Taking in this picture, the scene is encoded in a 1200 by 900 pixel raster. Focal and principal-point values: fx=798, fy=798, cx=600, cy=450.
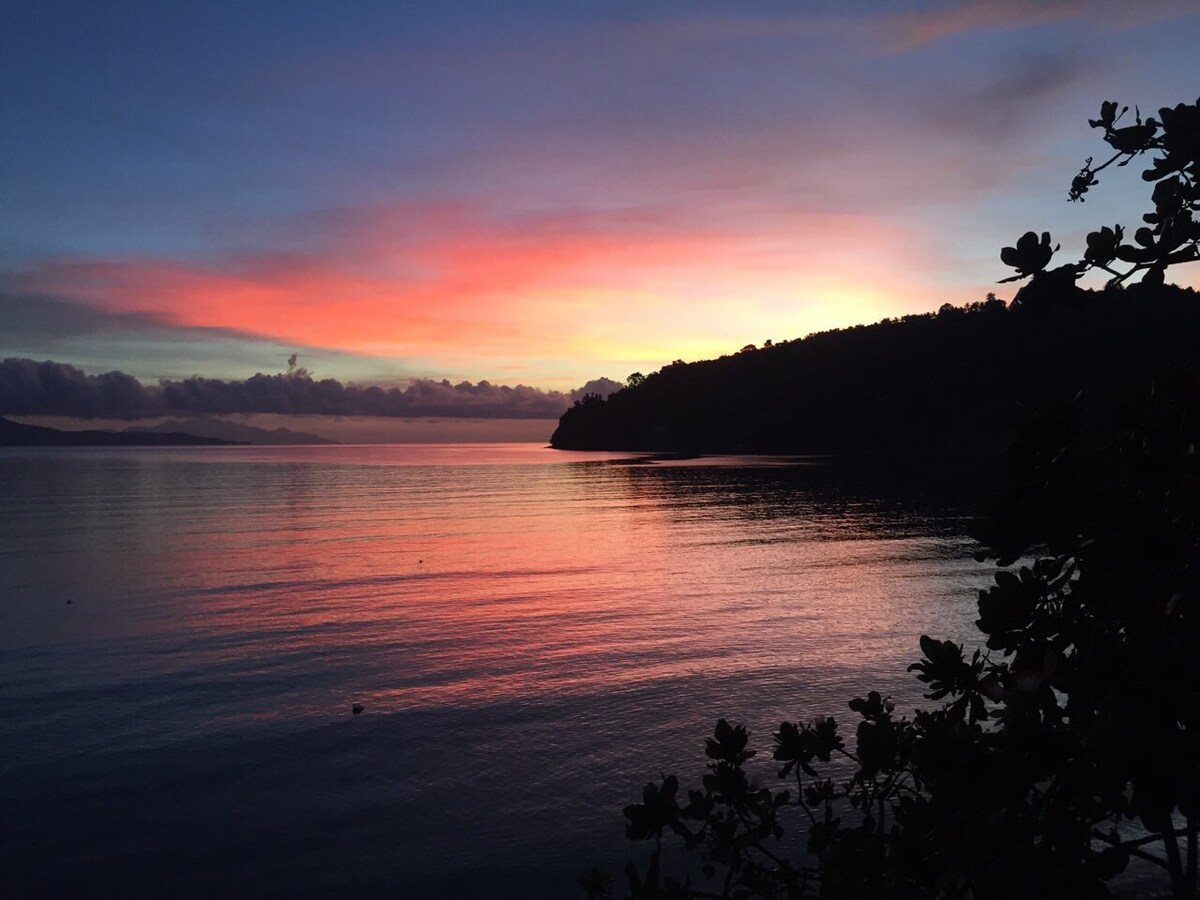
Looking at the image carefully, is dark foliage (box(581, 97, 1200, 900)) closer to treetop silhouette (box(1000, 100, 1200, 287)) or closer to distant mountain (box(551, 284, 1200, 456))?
treetop silhouette (box(1000, 100, 1200, 287))

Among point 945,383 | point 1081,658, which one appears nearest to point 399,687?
point 1081,658

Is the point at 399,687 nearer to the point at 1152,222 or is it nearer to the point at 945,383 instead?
the point at 1152,222

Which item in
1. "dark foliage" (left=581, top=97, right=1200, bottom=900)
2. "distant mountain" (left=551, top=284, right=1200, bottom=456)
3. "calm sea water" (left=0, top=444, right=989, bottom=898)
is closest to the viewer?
"dark foliage" (left=581, top=97, right=1200, bottom=900)

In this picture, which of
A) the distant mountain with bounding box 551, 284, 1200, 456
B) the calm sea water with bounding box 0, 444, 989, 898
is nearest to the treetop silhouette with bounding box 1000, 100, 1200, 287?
the calm sea water with bounding box 0, 444, 989, 898

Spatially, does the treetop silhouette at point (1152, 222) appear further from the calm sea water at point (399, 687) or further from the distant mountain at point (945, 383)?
the distant mountain at point (945, 383)

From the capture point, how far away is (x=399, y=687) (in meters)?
14.6

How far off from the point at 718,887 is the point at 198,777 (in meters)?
7.01

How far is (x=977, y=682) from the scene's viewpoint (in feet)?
13.3

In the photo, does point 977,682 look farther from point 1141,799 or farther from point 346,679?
point 346,679

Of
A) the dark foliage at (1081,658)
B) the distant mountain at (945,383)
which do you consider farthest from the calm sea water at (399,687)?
the distant mountain at (945,383)

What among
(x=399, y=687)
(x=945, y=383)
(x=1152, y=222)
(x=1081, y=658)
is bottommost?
(x=399, y=687)

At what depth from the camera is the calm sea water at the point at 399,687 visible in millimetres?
8648

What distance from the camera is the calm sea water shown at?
A: 8648mm

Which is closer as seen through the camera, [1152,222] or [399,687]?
[1152,222]
